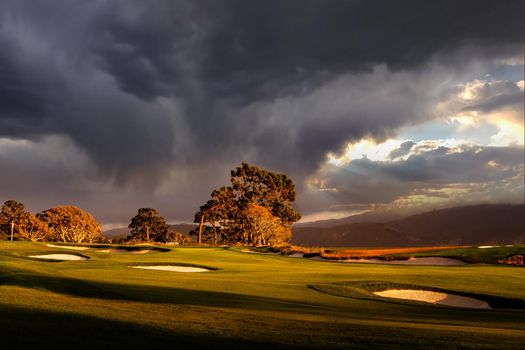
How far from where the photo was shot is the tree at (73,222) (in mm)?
71062

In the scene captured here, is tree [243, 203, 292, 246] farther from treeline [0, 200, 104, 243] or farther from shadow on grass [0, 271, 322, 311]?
shadow on grass [0, 271, 322, 311]

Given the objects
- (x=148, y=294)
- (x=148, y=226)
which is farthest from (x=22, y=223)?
(x=148, y=294)

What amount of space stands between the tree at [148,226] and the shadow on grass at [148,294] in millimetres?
71920

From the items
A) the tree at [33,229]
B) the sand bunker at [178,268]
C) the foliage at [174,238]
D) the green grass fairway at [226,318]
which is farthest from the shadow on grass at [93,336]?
the foliage at [174,238]

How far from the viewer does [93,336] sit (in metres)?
7.93

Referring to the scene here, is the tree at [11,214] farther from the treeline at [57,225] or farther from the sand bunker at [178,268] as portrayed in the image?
the sand bunker at [178,268]

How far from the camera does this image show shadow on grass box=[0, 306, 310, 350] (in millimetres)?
7383

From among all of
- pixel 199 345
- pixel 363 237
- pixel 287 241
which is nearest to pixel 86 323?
pixel 199 345

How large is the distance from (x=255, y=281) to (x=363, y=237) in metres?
177

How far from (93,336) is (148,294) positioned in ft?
21.6

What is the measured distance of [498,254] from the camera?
37531 mm

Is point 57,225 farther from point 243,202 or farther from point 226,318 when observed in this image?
point 226,318

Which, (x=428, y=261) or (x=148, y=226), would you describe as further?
(x=148, y=226)

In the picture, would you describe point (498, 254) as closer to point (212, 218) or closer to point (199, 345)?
point (199, 345)
